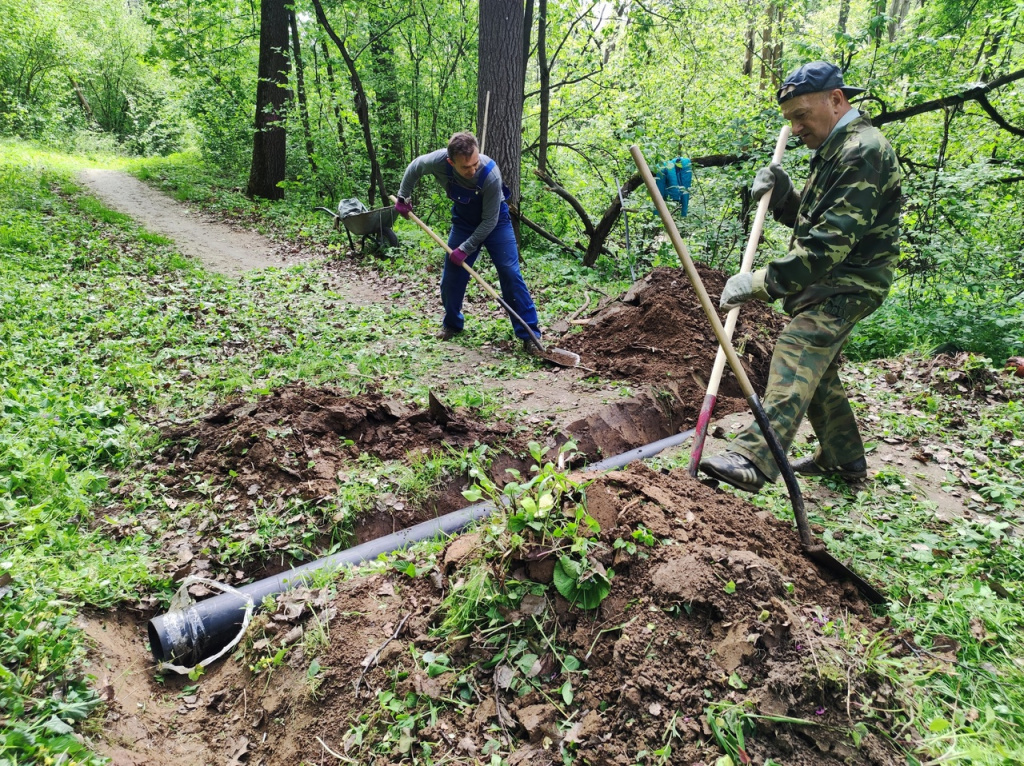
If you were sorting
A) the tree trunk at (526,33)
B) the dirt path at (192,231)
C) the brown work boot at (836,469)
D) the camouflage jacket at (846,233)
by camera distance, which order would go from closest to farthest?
1. the camouflage jacket at (846,233)
2. the brown work boot at (836,469)
3. the tree trunk at (526,33)
4. the dirt path at (192,231)

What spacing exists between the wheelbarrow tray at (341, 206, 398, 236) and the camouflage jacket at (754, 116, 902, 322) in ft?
22.5

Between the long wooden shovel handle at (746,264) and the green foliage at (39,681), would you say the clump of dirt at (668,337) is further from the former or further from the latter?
the green foliage at (39,681)

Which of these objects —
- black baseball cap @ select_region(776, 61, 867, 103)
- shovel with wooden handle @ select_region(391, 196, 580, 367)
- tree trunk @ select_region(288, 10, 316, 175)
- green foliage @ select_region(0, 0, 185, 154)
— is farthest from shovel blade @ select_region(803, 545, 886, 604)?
green foliage @ select_region(0, 0, 185, 154)

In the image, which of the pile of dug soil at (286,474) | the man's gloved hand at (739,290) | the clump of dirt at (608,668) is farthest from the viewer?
the pile of dug soil at (286,474)

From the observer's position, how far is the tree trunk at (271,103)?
12000 mm

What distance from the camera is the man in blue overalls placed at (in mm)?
5535

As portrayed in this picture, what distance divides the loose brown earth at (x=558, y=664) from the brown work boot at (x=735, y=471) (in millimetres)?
123

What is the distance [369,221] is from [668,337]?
5264 mm

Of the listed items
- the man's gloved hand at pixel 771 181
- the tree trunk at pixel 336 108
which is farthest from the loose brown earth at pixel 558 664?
the tree trunk at pixel 336 108

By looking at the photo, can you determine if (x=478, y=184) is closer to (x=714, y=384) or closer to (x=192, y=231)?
(x=714, y=384)

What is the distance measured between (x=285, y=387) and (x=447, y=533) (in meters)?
2.12

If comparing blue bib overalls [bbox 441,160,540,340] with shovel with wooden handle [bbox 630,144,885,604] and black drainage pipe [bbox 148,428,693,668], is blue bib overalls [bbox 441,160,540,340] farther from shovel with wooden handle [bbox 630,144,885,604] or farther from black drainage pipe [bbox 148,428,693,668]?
shovel with wooden handle [bbox 630,144,885,604]

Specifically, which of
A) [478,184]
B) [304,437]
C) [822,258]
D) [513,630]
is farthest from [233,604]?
[478,184]

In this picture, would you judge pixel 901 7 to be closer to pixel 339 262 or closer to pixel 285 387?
pixel 339 262
